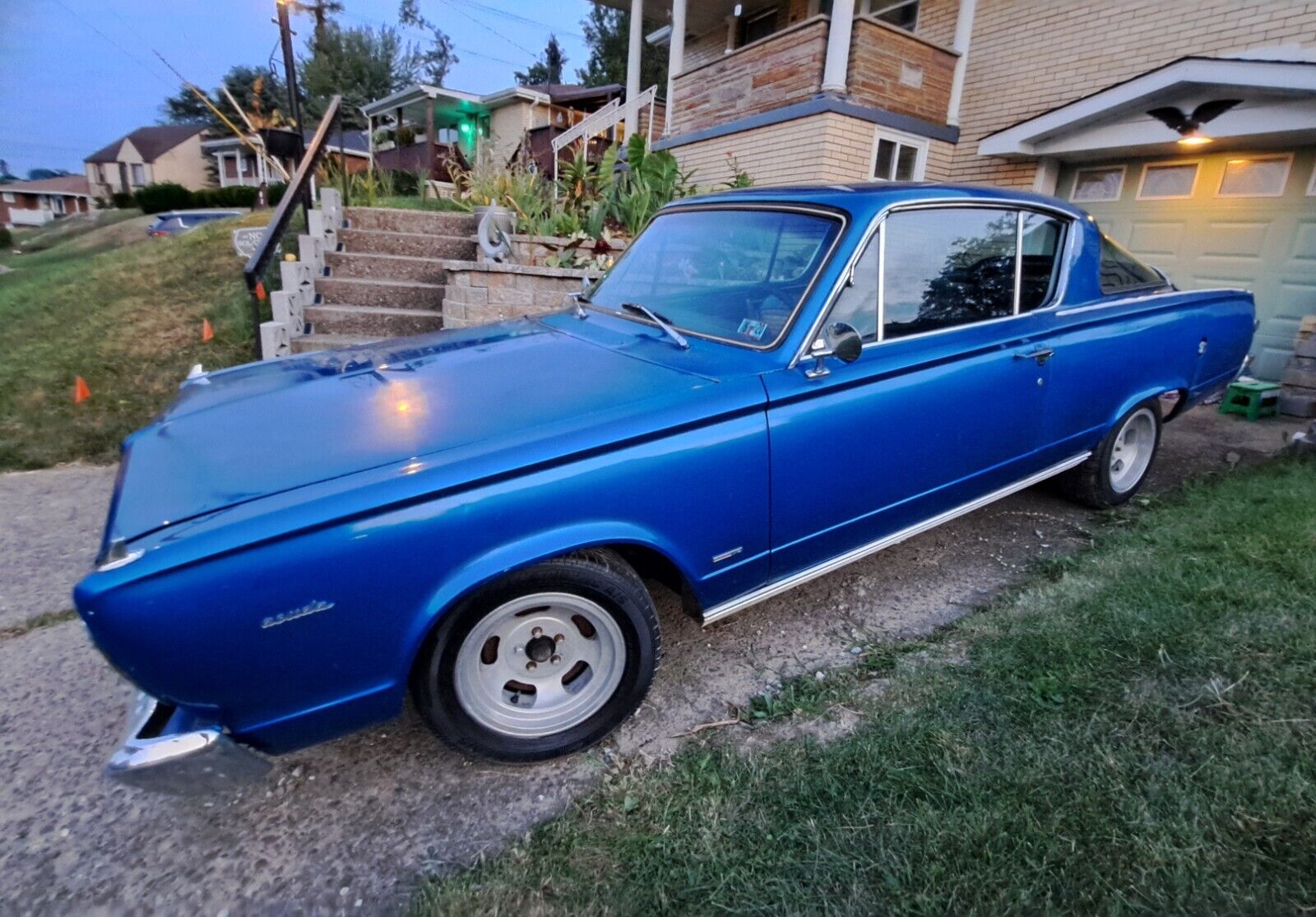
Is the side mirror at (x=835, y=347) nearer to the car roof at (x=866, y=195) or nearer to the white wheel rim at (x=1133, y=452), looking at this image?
the car roof at (x=866, y=195)

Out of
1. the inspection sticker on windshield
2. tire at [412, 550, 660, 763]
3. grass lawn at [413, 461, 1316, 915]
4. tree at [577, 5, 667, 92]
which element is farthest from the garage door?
tree at [577, 5, 667, 92]

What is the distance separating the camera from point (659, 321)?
2.75m

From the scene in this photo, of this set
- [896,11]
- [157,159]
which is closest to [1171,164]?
[896,11]

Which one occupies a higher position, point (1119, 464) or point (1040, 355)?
point (1040, 355)

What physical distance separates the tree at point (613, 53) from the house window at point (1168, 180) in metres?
25.9

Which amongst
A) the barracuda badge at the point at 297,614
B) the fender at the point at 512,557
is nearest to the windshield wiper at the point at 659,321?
the fender at the point at 512,557

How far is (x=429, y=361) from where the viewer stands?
2.61 m

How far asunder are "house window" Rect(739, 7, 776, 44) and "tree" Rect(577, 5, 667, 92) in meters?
17.7

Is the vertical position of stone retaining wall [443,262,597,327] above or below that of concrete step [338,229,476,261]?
below

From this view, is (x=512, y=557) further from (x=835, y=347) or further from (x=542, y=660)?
(x=835, y=347)

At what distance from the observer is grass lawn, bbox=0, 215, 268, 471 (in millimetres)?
4914

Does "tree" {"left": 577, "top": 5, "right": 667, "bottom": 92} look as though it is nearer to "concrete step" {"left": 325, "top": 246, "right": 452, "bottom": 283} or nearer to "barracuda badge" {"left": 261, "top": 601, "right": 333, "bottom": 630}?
"concrete step" {"left": 325, "top": 246, "right": 452, "bottom": 283}

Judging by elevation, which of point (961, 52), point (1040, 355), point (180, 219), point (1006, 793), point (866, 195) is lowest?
point (1006, 793)

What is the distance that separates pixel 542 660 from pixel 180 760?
917 millimetres
